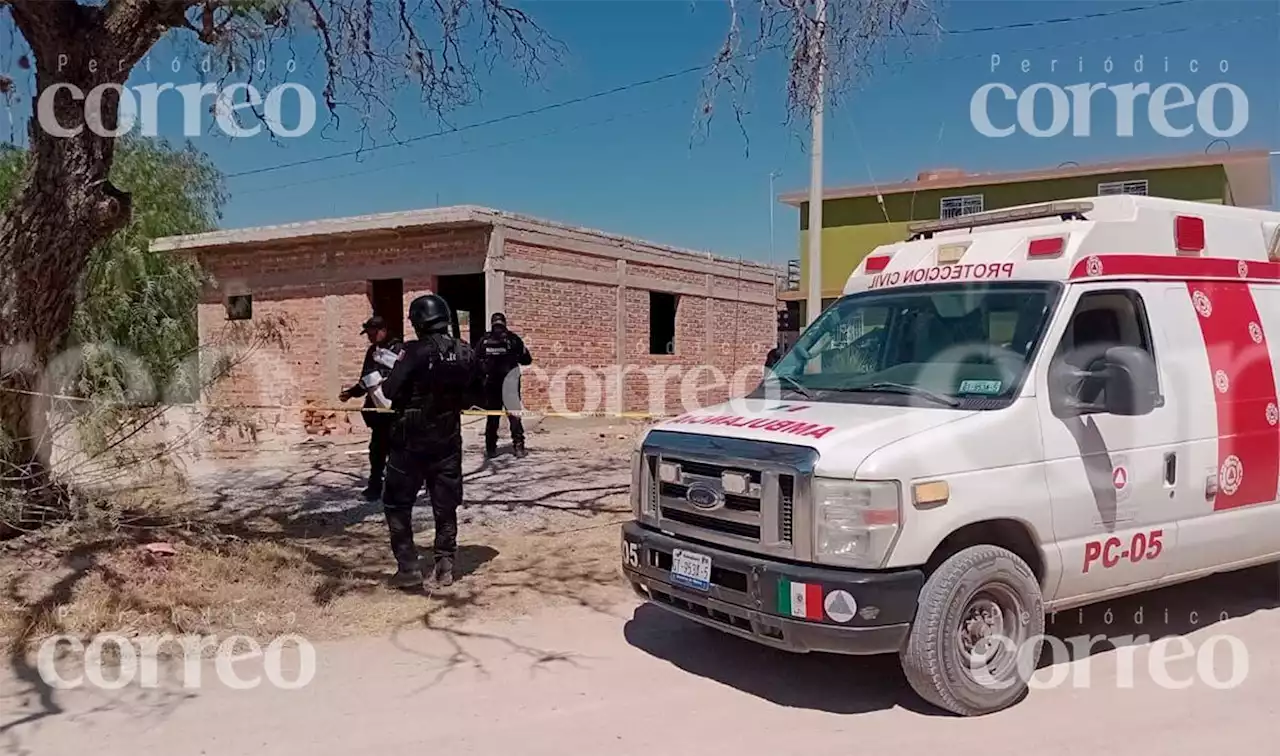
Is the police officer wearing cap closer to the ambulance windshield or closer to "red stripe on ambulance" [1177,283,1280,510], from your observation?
the ambulance windshield

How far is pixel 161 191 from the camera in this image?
963 inches

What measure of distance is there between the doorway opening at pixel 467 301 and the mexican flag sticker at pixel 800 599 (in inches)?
600

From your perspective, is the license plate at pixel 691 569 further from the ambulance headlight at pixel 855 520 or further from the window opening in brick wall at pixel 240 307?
the window opening in brick wall at pixel 240 307

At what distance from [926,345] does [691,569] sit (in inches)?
68.6

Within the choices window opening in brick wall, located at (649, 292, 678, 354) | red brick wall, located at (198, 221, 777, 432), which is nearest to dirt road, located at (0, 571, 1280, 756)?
red brick wall, located at (198, 221, 777, 432)

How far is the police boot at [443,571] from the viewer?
22.0 ft

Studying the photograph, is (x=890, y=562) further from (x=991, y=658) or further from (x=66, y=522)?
(x=66, y=522)

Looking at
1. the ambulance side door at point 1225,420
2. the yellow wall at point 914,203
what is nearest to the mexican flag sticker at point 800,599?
the ambulance side door at point 1225,420

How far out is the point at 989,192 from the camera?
28.7 meters

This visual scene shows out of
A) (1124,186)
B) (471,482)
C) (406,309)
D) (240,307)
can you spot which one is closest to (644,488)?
(471,482)

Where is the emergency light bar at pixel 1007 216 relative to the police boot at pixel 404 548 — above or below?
above

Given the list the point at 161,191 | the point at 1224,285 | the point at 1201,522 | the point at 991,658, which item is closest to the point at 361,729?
the point at 991,658

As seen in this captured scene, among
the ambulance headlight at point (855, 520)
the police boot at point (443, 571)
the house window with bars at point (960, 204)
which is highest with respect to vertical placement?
the house window with bars at point (960, 204)

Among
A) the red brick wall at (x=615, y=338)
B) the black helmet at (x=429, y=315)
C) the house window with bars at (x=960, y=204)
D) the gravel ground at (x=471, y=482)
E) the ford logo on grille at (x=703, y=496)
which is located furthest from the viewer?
the house window with bars at (x=960, y=204)
